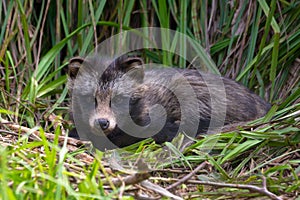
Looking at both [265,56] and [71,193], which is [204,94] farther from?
[71,193]

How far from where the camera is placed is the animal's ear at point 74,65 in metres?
5.73

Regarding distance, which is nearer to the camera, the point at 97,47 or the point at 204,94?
the point at 204,94

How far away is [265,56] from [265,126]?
1.76m

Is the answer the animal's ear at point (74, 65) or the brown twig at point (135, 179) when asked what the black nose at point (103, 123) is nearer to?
the animal's ear at point (74, 65)

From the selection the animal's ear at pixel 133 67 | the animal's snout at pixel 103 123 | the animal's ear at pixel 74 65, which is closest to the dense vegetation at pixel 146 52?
the animal's snout at pixel 103 123

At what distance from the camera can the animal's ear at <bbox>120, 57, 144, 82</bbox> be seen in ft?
18.8

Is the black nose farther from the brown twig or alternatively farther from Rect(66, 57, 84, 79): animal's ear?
the brown twig

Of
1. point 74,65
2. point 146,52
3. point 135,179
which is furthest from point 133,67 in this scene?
point 135,179

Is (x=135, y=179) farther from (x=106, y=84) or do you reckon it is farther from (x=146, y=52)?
(x=146, y=52)

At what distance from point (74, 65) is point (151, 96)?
0.77 m

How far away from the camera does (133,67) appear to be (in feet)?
19.0

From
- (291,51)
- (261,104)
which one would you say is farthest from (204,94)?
(291,51)

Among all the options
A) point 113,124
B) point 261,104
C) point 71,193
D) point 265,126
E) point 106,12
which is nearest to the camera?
point 71,193

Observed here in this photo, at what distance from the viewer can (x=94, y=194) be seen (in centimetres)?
340
